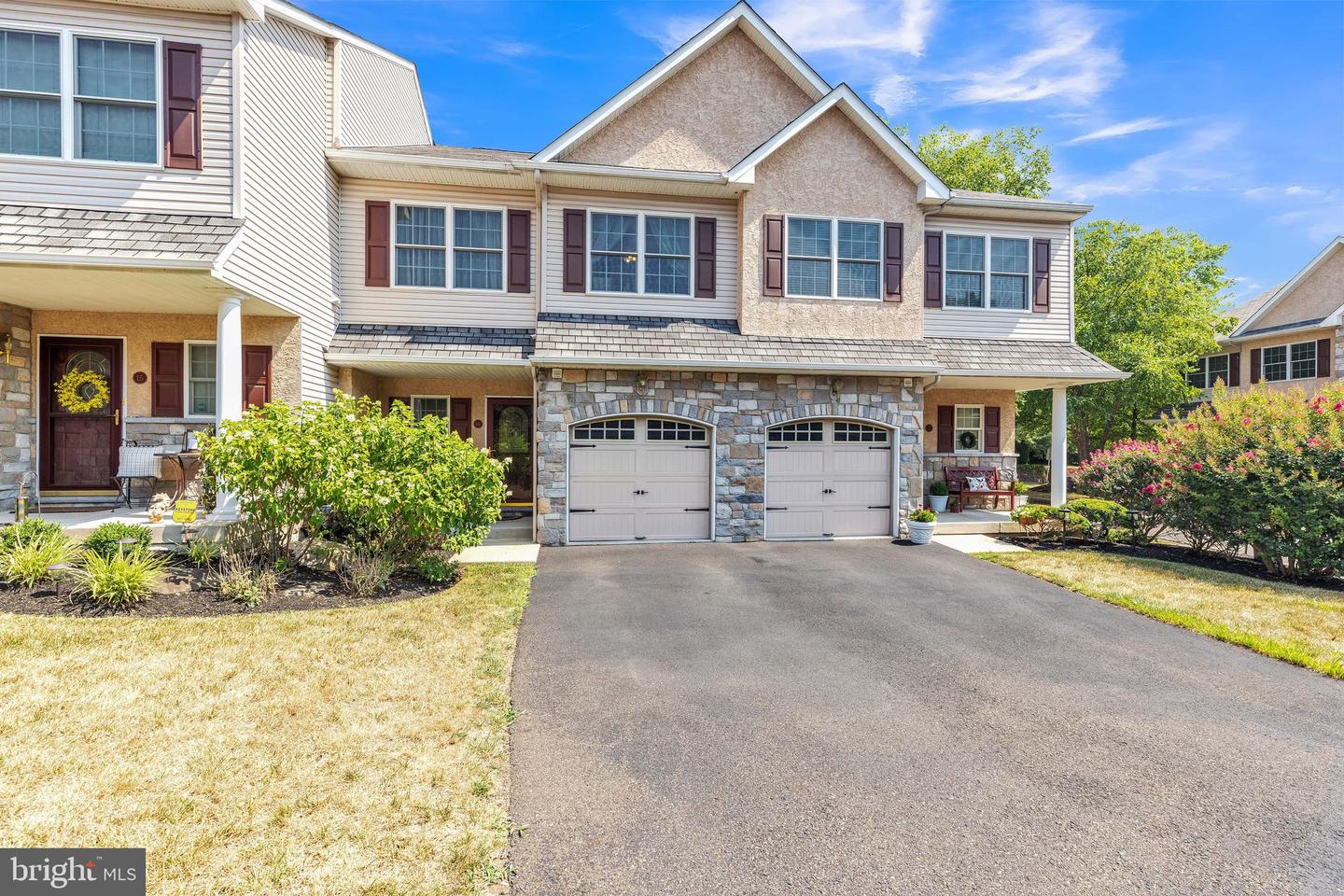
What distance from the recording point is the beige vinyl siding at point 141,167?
770 cm

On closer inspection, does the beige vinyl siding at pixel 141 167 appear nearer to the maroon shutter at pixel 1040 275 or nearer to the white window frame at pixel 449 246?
the white window frame at pixel 449 246

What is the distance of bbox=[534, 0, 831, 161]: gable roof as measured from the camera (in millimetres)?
10953

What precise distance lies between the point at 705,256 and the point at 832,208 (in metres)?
2.53

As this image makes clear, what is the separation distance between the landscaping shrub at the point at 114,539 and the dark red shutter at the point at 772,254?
32.1 ft

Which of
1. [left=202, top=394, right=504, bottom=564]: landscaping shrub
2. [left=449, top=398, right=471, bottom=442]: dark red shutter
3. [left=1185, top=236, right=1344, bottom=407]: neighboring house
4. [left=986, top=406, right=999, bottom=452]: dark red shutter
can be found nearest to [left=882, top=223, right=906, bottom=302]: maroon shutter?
[left=986, top=406, right=999, bottom=452]: dark red shutter

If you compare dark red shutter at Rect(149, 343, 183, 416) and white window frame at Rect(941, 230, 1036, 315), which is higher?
white window frame at Rect(941, 230, 1036, 315)

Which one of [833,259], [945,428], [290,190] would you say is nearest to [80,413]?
[290,190]

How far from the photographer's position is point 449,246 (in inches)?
440

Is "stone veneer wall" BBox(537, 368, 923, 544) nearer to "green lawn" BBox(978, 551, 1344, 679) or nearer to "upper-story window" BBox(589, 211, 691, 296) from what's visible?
"upper-story window" BBox(589, 211, 691, 296)

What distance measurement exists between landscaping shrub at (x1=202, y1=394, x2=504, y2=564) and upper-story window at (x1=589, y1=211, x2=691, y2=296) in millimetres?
4684

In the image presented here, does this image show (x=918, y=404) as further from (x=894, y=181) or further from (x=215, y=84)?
(x=215, y=84)

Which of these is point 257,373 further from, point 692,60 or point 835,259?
point 835,259

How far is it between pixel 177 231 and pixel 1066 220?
1615 cm

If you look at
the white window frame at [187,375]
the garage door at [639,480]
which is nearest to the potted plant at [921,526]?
the garage door at [639,480]
